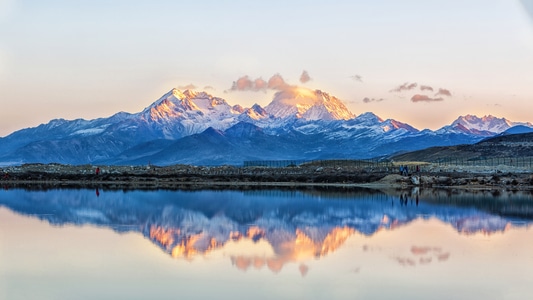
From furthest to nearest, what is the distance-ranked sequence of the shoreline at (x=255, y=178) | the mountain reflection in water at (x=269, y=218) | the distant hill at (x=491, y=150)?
the distant hill at (x=491, y=150) → the shoreline at (x=255, y=178) → the mountain reflection in water at (x=269, y=218)

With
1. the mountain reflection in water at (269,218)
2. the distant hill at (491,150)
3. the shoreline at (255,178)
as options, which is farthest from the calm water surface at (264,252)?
the distant hill at (491,150)

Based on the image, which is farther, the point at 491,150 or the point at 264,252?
the point at 491,150

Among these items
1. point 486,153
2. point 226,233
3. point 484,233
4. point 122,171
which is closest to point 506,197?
point 484,233

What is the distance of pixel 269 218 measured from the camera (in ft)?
121

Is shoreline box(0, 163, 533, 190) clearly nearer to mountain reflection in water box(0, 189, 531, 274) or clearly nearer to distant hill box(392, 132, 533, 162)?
mountain reflection in water box(0, 189, 531, 274)

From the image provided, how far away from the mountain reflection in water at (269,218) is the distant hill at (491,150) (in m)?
95.7

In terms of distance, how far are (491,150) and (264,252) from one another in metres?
139

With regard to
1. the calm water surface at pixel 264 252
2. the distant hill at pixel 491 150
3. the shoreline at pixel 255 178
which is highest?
the distant hill at pixel 491 150

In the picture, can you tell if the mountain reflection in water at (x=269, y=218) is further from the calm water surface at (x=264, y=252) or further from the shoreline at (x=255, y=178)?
the shoreline at (x=255, y=178)

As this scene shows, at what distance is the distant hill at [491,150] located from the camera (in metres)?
146

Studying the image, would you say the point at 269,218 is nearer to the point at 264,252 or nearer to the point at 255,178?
the point at 264,252

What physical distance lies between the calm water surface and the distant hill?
107231 millimetres

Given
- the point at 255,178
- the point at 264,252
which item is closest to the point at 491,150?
the point at 255,178

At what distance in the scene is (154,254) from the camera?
23844mm
